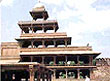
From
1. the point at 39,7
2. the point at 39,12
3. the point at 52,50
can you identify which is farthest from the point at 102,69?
the point at 39,7

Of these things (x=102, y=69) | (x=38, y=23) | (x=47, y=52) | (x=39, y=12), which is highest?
(x=39, y=12)

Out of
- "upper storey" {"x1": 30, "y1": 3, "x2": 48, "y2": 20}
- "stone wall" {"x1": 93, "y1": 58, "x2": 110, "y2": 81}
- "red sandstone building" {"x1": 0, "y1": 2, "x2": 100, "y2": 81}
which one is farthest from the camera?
"stone wall" {"x1": 93, "y1": 58, "x2": 110, "y2": 81}

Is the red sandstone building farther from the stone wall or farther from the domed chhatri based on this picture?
the stone wall

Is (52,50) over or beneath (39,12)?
beneath

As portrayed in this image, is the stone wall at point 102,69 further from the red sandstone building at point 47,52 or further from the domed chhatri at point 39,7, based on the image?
the domed chhatri at point 39,7

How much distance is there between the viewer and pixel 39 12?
39.8 metres

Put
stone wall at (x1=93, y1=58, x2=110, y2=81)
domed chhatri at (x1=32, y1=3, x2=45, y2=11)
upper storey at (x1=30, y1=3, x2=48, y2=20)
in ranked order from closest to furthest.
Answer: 1. upper storey at (x1=30, y1=3, x2=48, y2=20)
2. domed chhatri at (x1=32, y1=3, x2=45, y2=11)
3. stone wall at (x1=93, y1=58, x2=110, y2=81)

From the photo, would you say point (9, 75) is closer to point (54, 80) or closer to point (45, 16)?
point (54, 80)

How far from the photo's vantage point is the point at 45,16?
4034cm

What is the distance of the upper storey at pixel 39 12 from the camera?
130 feet

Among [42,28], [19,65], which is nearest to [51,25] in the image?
[42,28]

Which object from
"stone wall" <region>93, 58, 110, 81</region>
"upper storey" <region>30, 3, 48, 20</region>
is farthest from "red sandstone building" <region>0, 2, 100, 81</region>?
"stone wall" <region>93, 58, 110, 81</region>

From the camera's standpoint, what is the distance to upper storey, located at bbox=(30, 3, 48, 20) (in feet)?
130

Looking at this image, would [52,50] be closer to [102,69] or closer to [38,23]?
[38,23]
